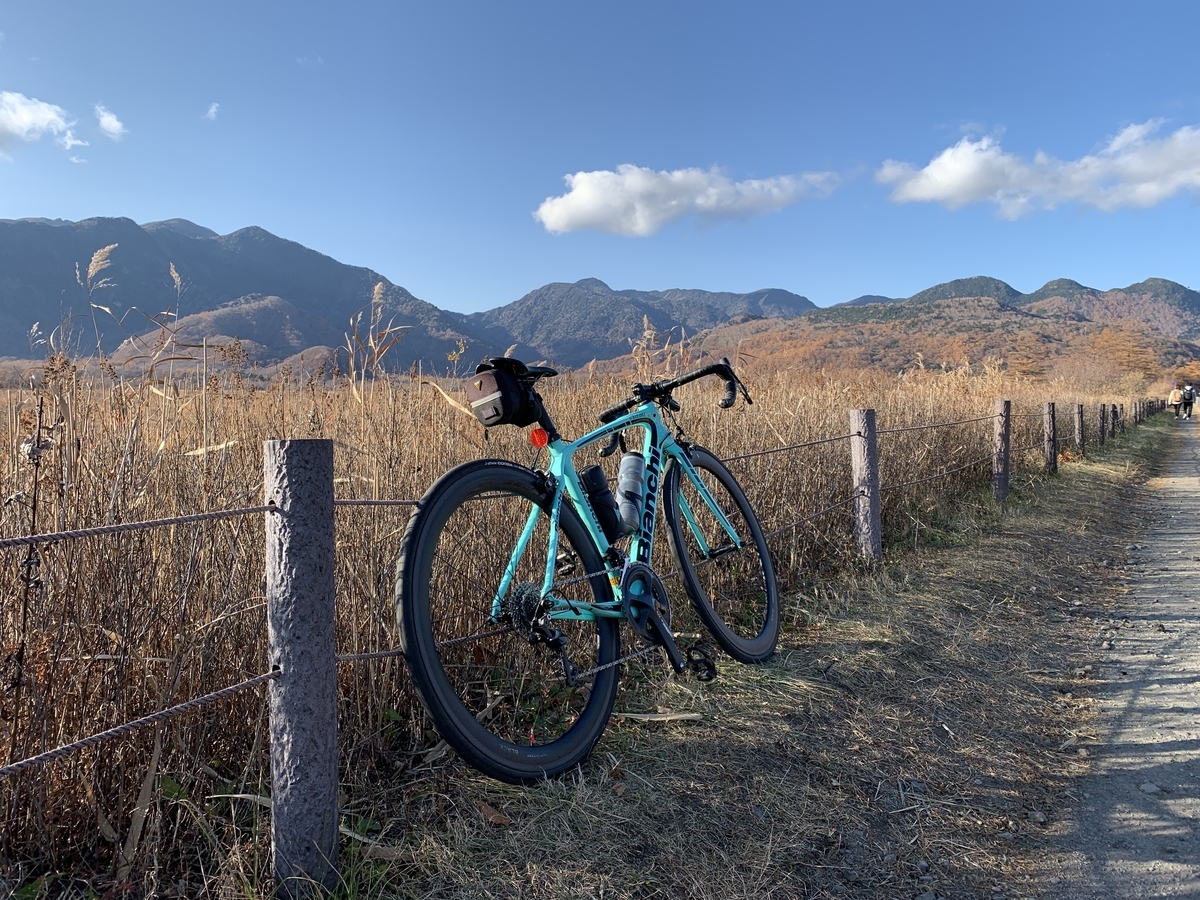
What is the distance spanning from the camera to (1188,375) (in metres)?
68.4

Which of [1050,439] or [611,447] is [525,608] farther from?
[1050,439]

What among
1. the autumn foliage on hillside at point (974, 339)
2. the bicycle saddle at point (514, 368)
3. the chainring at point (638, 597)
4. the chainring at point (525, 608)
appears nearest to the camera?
the chainring at point (525, 608)

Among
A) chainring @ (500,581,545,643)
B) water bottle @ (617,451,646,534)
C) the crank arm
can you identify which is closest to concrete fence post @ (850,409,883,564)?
water bottle @ (617,451,646,534)

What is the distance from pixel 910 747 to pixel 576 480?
5.07ft

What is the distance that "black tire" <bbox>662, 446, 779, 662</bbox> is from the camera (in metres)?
2.96

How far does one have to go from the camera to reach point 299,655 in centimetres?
158

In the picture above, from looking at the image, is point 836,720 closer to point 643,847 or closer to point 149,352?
point 643,847

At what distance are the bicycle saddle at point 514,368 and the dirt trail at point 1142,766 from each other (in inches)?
78.8

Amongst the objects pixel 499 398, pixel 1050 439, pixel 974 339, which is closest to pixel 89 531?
pixel 499 398

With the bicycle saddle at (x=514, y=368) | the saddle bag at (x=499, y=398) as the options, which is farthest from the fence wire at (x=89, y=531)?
the bicycle saddle at (x=514, y=368)

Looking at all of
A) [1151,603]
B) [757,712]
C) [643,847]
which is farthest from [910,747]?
[1151,603]

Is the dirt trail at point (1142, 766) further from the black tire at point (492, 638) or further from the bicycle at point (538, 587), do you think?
the black tire at point (492, 638)

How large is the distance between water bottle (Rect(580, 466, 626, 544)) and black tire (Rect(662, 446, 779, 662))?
0.56 meters

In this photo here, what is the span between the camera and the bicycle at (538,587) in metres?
1.87
